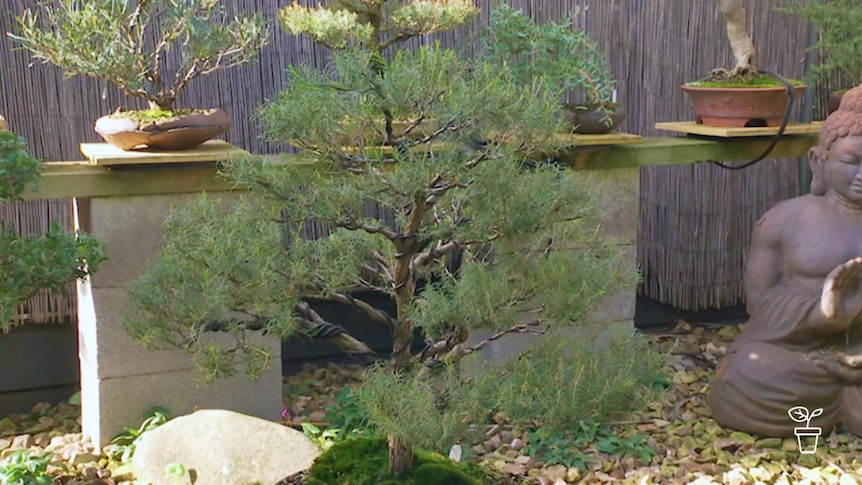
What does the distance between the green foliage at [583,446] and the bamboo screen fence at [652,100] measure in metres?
1.19

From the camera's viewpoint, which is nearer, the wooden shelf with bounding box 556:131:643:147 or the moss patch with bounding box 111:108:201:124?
the moss patch with bounding box 111:108:201:124

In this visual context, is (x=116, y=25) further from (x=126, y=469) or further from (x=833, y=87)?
(x=833, y=87)

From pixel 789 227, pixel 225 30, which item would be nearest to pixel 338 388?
pixel 225 30

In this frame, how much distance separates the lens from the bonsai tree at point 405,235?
1.76 metres

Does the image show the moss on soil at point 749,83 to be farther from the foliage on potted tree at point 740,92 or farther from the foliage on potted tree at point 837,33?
the foliage on potted tree at point 837,33

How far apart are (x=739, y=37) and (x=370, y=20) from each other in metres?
1.25

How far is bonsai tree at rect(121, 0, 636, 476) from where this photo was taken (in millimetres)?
1759

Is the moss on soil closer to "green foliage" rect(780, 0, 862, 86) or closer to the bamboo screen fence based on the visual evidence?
"green foliage" rect(780, 0, 862, 86)

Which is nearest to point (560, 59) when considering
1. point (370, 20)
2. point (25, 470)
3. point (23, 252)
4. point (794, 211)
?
point (370, 20)

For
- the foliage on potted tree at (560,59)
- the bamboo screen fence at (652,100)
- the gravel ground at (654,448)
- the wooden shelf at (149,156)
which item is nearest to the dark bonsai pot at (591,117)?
the foliage on potted tree at (560,59)

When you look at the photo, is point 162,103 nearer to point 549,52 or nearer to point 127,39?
point 127,39

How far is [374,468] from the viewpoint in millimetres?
2053

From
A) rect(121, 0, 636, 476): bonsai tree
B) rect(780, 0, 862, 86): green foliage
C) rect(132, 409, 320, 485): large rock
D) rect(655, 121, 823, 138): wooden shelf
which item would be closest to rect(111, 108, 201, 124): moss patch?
rect(121, 0, 636, 476): bonsai tree

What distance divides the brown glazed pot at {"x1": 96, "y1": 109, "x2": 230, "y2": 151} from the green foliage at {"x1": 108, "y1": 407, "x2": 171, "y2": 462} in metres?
0.75
